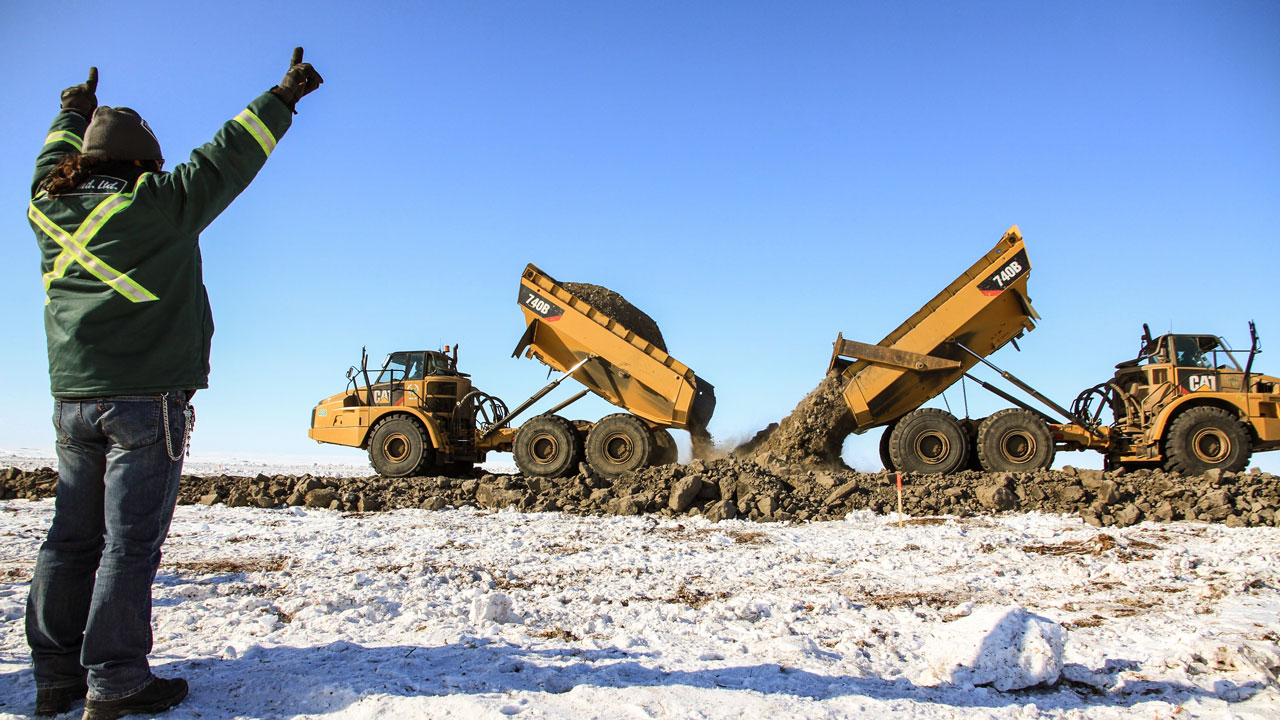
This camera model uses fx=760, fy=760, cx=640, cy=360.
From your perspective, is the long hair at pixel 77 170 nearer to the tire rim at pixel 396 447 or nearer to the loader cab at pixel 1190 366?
the tire rim at pixel 396 447

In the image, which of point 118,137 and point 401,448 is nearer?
point 118,137

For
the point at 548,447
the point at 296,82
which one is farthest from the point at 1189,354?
the point at 296,82

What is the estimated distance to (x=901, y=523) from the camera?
26.4ft

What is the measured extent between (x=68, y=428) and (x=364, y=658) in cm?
134

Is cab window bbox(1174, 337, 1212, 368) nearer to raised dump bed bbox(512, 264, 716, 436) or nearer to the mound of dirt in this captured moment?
raised dump bed bbox(512, 264, 716, 436)

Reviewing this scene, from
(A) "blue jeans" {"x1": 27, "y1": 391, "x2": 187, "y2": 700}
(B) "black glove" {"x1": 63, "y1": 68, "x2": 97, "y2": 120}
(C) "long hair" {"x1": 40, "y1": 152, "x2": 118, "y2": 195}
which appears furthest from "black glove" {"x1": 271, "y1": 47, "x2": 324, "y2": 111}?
(A) "blue jeans" {"x1": 27, "y1": 391, "x2": 187, "y2": 700}

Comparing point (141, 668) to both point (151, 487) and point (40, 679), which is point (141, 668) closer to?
point (40, 679)

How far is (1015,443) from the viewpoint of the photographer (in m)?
11.4

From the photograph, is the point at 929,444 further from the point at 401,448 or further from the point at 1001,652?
the point at 1001,652

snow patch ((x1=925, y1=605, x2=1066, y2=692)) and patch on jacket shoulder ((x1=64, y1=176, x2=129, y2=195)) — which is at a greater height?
patch on jacket shoulder ((x1=64, y1=176, x2=129, y2=195))

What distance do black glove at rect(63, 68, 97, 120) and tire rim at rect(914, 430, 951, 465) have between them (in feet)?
35.5

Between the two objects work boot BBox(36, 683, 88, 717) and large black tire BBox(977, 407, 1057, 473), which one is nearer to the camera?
work boot BBox(36, 683, 88, 717)

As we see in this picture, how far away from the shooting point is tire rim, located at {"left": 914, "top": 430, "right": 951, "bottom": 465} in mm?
11375

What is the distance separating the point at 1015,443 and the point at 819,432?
9.46ft
